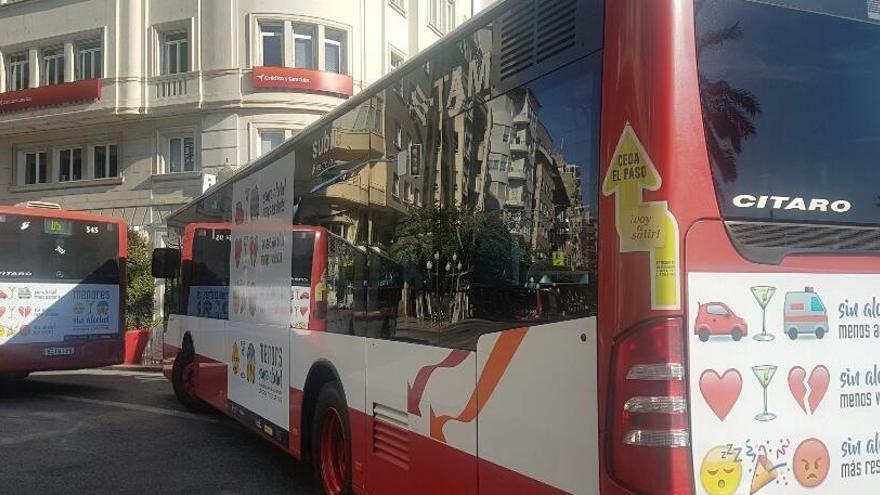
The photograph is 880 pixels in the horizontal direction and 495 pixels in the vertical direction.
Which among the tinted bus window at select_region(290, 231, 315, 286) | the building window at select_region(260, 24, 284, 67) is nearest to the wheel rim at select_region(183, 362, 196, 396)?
the tinted bus window at select_region(290, 231, 315, 286)

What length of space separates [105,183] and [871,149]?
24635 millimetres

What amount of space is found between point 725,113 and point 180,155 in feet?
75.0

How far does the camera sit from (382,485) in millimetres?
4684

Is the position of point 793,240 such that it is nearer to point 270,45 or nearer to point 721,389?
point 721,389

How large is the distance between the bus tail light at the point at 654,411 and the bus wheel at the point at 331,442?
2912 mm

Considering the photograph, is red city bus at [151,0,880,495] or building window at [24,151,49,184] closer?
red city bus at [151,0,880,495]

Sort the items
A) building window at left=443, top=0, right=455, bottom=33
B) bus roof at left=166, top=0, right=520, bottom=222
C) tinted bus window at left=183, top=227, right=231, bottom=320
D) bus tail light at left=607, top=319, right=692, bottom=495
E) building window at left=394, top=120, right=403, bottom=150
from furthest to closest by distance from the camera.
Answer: building window at left=443, top=0, right=455, bottom=33
tinted bus window at left=183, top=227, right=231, bottom=320
building window at left=394, top=120, right=403, bottom=150
bus roof at left=166, top=0, right=520, bottom=222
bus tail light at left=607, top=319, right=692, bottom=495

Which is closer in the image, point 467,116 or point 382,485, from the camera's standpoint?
point 467,116

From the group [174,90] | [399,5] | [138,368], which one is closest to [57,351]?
[138,368]

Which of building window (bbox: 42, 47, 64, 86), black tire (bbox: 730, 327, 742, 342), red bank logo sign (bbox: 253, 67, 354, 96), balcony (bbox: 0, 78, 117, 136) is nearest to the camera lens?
black tire (bbox: 730, 327, 742, 342)

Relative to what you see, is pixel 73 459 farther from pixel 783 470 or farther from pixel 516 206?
pixel 783 470

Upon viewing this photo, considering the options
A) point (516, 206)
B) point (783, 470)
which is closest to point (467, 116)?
point (516, 206)

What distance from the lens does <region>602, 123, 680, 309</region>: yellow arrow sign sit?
2654mm

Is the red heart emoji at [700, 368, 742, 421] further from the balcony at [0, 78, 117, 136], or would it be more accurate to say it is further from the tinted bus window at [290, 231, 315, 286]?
the balcony at [0, 78, 117, 136]
